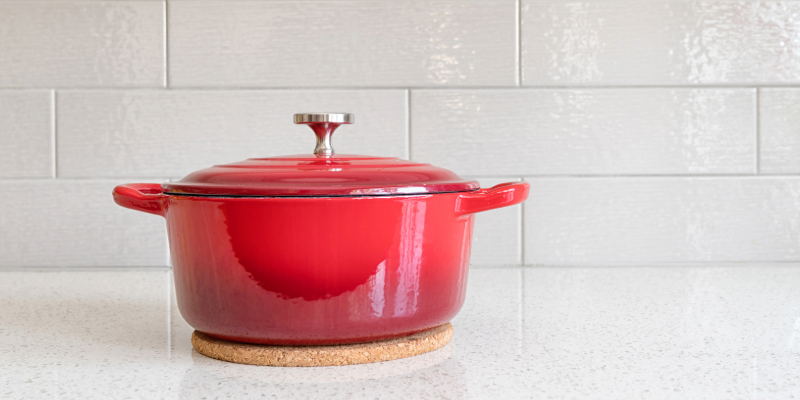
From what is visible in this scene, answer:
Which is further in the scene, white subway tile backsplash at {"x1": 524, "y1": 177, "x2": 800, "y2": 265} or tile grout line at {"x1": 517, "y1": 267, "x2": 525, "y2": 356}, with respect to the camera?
white subway tile backsplash at {"x1": 524, "y1": 177, "x2": 800, "y2": 265}

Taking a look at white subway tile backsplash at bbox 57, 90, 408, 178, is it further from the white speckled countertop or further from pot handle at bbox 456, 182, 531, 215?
pot handle at bbox 456, 182, 531, 215

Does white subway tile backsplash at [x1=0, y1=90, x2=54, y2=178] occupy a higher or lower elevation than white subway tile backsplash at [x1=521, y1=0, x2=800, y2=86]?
lower

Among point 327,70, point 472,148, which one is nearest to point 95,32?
point 327,70

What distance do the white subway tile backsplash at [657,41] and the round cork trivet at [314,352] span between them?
692 mm

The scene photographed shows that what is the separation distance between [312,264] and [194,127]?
0.70 m

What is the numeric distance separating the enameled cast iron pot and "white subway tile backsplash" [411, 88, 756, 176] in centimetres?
58

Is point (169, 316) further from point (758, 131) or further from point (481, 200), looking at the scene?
point (758, 131)

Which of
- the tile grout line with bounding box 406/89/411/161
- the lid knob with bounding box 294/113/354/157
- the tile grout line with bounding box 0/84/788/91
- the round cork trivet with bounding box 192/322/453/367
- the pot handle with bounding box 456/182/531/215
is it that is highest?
the tile grout line with bounding box 0/84/788/91

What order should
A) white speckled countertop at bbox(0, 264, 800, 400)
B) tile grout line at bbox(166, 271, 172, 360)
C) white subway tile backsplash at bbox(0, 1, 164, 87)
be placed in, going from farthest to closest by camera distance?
white subway tile backsplash at bbox(0, 1, 164, 87)
tile grout line at bbox(166, 271, 172, 360)
white speckled countertop at bbox(0, 264, 800, 400)

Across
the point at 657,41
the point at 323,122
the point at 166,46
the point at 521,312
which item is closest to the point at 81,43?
the point at 166,46

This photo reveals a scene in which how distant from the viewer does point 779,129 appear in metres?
1.14

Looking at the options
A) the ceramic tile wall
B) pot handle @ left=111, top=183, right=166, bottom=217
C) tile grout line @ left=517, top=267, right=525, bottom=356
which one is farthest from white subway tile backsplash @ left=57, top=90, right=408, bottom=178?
pot handle @ left=111, top=183, right=166, bottom=217

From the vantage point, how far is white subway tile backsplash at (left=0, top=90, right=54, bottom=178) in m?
1.11

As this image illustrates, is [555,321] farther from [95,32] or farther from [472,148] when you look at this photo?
[95,32]
